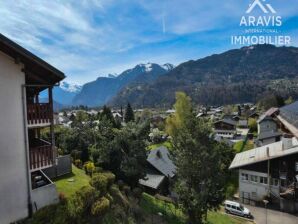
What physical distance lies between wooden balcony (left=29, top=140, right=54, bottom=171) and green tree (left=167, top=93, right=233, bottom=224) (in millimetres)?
12363

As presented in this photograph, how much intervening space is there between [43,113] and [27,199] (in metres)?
4.78

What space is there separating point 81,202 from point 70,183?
18.2 feet

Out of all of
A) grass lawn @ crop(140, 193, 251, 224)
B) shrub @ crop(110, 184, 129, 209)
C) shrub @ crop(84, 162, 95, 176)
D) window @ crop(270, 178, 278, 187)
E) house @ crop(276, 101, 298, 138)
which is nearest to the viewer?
house @ crop(276, 101, 298, 138)

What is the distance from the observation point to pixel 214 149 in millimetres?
24453

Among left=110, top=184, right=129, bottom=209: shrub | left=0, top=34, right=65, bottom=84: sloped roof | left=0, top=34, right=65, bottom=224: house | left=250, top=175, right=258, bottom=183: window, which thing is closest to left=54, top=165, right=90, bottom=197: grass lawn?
left=110, top=184, right=129, bottom=209: shrub

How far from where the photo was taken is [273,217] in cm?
3241

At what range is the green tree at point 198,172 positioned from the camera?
23.0m

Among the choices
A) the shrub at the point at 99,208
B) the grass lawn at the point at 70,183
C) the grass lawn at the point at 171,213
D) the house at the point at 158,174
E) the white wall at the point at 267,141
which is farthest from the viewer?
the white wall at the point at 267,141

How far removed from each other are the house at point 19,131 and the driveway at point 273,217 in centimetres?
2683

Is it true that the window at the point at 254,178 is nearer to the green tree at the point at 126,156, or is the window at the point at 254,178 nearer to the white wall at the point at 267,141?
the green tree at the point at 126,156

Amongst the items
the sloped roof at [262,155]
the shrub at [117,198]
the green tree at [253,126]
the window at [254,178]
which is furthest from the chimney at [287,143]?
the green tree at [253,126]

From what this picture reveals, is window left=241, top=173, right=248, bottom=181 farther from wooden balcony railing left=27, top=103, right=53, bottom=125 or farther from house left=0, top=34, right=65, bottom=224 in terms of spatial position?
wooden balcony railing left=27, top=103, right=53, bottom=125

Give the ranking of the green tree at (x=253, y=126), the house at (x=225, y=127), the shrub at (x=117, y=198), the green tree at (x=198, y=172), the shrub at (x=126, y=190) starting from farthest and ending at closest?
the green tree at (x=253, y=126)
the house at (x=225, y=127)
the shrub at (x=126, y=190)
the green tree at (x=198, y=172)
the shrub at (x=117, y=198)

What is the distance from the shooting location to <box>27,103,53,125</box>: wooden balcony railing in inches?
581
